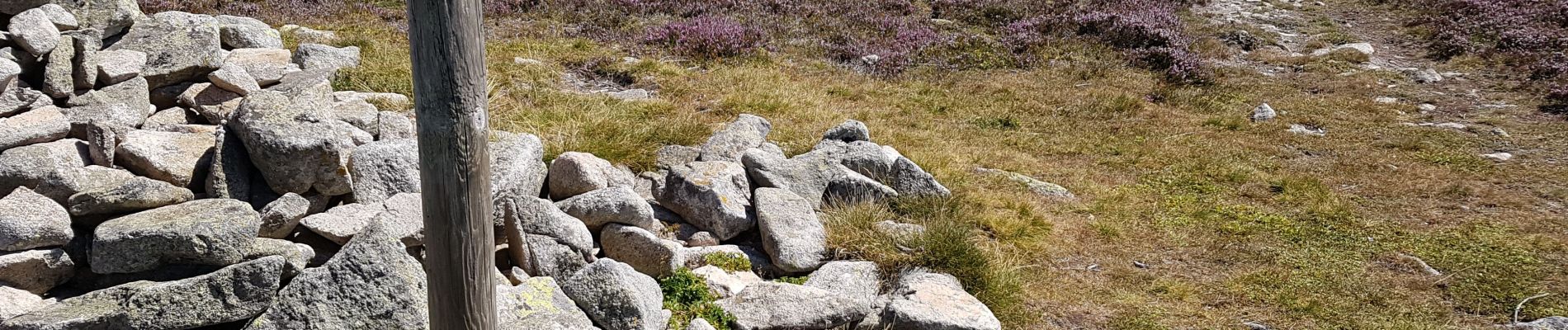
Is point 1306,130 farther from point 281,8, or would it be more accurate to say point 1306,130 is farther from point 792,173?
point 281,8

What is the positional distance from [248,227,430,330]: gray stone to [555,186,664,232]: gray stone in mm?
1758

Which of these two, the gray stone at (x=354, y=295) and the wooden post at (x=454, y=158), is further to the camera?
the gray stone at (x=354, y=295)

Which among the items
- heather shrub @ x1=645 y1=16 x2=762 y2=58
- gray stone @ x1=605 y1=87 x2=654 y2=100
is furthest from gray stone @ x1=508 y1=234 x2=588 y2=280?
heather shrub @ x1=645 y1=16 x2=762 y2=58

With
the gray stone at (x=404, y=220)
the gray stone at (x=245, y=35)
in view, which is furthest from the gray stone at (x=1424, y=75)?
the gray stone at (x=245, y=35)

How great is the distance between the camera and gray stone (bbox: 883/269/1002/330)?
17.2 ft

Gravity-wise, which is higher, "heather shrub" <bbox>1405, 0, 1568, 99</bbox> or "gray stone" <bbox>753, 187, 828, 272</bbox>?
"gray stone" <bbox>753, 187, 828, 272</bbox>

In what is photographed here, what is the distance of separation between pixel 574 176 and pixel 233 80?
7.32 ft

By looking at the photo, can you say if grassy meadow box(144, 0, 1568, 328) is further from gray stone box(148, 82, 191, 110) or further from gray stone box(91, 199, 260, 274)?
gray stone box(91, 199, 260, 274)

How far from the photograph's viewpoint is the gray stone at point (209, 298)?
4113mm

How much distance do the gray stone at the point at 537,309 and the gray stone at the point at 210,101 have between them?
2.51 m

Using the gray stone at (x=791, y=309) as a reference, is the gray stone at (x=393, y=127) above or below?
above

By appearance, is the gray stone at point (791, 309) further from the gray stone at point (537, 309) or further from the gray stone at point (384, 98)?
the gray stone at point (384, 98)

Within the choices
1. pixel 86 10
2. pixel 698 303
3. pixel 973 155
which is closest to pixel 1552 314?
pixel 973 155

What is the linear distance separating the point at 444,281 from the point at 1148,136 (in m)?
9.00
